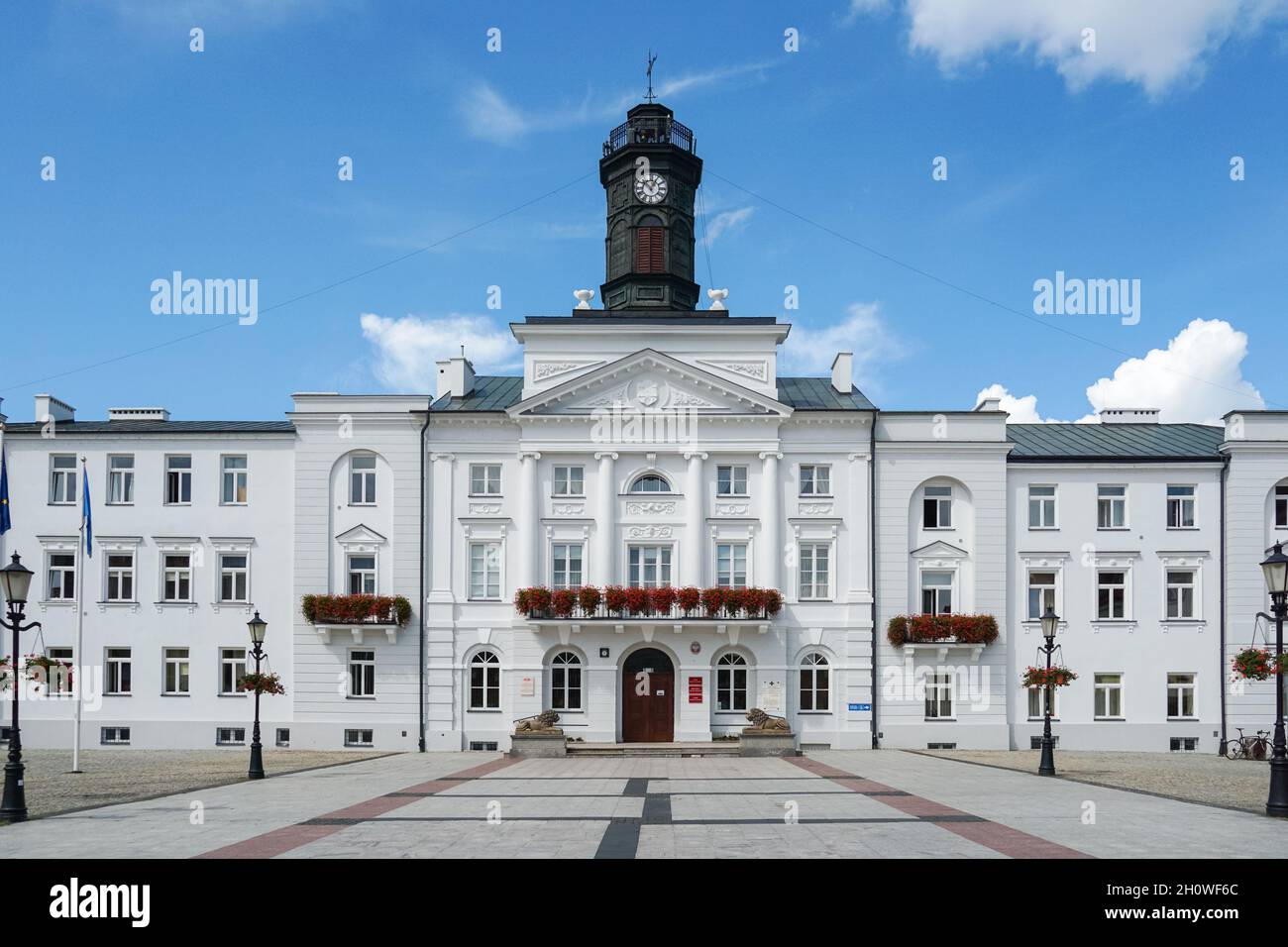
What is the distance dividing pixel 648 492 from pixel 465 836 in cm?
2287

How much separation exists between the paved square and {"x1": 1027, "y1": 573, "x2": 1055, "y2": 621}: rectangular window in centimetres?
1219

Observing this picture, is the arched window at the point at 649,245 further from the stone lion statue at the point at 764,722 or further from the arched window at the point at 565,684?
the stone lion statue at the point at 764,722

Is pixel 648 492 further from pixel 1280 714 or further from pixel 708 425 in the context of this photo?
pixel 1280 714

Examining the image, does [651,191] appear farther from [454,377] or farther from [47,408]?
[47,408]

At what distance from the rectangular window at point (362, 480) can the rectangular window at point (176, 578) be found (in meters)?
5.90

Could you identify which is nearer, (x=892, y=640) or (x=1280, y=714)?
(x=1280, y=714)

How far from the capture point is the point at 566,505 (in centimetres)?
3922

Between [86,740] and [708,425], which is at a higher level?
[708,425]

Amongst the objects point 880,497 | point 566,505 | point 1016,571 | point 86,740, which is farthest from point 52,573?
point 1016,571

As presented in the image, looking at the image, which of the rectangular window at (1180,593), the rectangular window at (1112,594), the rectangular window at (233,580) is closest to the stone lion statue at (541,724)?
the rectangular window at (233,580)

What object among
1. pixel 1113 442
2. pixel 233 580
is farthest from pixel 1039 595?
pixel 233 580

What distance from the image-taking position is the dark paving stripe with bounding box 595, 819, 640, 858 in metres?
15.2

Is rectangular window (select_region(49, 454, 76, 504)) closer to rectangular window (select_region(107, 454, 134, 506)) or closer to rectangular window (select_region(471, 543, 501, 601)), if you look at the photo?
rectangular window (select_region(107, 454, 134, 506))

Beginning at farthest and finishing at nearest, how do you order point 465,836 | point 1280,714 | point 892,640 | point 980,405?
point 980,405 → point 892,640 → point 1280,714 → point 465,836
